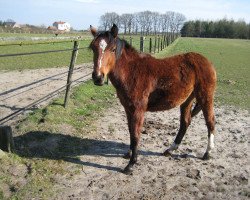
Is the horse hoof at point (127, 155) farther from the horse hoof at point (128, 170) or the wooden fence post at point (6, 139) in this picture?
the wooden fence post at point (6, 139)

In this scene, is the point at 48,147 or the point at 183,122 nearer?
the point at 48,147

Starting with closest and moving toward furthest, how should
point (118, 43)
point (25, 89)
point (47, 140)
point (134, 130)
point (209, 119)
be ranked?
point (118, 43) < point (134, 130) < point (209, 119) < point (47, 140) < point (25, 89)

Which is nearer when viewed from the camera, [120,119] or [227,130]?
[227,130]

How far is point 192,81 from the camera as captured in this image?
509 cm

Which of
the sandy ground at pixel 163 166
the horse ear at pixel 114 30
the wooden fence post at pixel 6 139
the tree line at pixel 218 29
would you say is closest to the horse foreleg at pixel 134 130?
the sandy ground at pixel 163 166

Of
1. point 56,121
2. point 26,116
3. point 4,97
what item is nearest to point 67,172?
point 56,121

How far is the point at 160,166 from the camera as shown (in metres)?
4.99

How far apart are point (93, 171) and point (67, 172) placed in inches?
15.5

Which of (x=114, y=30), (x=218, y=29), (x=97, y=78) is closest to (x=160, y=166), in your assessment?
(x=97, y=78)

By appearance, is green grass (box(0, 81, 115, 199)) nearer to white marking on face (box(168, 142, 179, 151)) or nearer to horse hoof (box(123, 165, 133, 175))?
horse hoof (box(123, 165, 133, 175))

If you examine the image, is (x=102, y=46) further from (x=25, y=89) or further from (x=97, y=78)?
(x=25, y=89)

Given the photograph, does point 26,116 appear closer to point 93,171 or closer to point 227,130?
point 93,171

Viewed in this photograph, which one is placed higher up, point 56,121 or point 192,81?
point 192,81

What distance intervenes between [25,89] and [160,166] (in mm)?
5610
